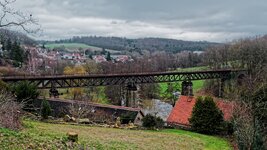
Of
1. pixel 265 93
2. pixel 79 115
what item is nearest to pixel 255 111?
pixel 265 93

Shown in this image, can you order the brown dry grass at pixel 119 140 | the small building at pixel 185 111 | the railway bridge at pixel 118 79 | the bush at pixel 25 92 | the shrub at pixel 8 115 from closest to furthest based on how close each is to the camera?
the shrub at pixel 8 115
the brown dry grass at pixel 119 140
the bush at pixel 25 92
the small building at pixel 185 111
the railway bridge at pixel 118 79

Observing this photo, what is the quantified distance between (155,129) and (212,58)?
5723cm

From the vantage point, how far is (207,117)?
31422mm

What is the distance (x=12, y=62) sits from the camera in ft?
246

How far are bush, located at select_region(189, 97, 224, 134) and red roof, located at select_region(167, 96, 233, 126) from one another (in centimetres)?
203

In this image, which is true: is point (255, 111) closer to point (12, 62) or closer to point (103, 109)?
point (103, 109)

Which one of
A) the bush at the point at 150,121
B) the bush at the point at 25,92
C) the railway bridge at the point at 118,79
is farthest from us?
the railway bridge at the point at 118,79

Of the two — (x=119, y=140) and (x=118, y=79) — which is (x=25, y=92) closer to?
(x=119, y=140)

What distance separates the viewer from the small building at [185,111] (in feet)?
112

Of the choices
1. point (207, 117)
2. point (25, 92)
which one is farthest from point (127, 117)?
point (25, 92)

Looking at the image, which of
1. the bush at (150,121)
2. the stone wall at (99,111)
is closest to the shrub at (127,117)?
the stone wall at (99,111)

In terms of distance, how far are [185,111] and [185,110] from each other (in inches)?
6.2

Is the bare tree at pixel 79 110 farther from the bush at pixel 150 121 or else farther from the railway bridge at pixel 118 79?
the railway bridge at pixel 118 79

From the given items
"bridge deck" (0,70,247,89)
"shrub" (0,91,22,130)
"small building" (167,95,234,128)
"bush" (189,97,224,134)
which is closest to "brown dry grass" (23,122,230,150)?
"shrub" (0,91,22,130)
